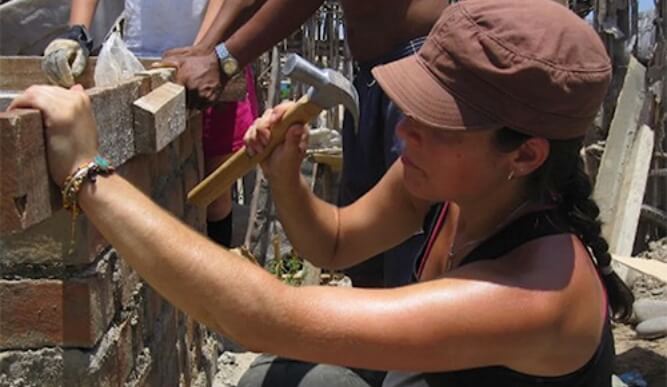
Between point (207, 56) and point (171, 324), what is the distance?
0.92m

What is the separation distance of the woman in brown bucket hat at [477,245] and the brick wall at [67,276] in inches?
4.1

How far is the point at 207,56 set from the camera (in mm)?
3223

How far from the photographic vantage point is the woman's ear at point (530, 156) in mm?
1712

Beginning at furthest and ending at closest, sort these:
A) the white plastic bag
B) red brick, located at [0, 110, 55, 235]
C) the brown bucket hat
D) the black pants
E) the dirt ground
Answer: the dirt ground
the white plastic bag
the black pants
the brown bucket hat
red brick, located at [0, 110, 55, 235]

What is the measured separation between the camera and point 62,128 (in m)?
1.62

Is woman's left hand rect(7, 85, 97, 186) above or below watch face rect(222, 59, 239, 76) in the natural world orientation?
above

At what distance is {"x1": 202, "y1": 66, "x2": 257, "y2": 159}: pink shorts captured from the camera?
12.9 feet

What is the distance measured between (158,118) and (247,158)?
0.36m

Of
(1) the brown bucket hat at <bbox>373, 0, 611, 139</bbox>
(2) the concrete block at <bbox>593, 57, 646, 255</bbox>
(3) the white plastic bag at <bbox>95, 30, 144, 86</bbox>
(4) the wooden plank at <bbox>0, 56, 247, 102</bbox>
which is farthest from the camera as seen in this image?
(2) the concrete block at <bbox>593, 57, 646, 255</bbox>

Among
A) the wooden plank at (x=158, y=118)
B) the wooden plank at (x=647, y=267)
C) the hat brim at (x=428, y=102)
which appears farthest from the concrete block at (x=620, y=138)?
the hat brim at (x=428, y=102)

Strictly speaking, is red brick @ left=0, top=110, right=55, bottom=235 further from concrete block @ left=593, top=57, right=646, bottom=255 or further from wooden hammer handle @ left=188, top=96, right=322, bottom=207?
concrete block @ left=593, top=57, right=646, bottom=255

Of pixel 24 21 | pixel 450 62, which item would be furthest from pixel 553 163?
pixel 24 21

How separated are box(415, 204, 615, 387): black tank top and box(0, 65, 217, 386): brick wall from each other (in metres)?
0.79

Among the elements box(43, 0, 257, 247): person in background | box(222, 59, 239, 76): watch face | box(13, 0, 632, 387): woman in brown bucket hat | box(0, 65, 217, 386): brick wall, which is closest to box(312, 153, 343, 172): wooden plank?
box(43, 0, 257, 247): person in background
